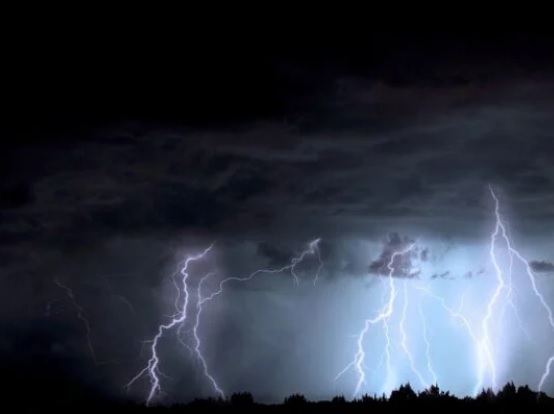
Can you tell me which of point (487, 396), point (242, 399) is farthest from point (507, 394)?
point (242, 399)

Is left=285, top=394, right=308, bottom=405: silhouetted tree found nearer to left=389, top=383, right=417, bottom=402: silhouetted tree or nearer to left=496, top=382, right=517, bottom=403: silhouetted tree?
left=389, top=383, right=417, bottom=402: silhouetted tree

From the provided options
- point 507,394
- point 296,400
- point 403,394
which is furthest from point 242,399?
point 507,394

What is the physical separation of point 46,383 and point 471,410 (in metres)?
24.7

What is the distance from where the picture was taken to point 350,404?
34.8 metres

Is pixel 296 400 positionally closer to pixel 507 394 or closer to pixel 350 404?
pixel 350 404

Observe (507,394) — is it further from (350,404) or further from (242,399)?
(242,399)

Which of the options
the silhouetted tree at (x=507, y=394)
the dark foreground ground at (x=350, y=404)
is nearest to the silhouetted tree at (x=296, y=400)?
the dark foreground ground at (x=350, y=404)

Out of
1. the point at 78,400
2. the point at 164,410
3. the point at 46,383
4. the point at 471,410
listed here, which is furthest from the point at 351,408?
the point at 46,383

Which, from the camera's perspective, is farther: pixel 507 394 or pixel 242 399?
pixel 242 399

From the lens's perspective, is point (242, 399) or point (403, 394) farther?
point (242, 399)

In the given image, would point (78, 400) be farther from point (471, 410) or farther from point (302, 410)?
point (471, 410)

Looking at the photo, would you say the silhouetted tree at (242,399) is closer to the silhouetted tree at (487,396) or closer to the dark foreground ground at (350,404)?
the dark foreground ground at (350,404)

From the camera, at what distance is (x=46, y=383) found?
48.8 metres

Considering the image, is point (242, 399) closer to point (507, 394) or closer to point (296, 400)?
point (296, 400)
